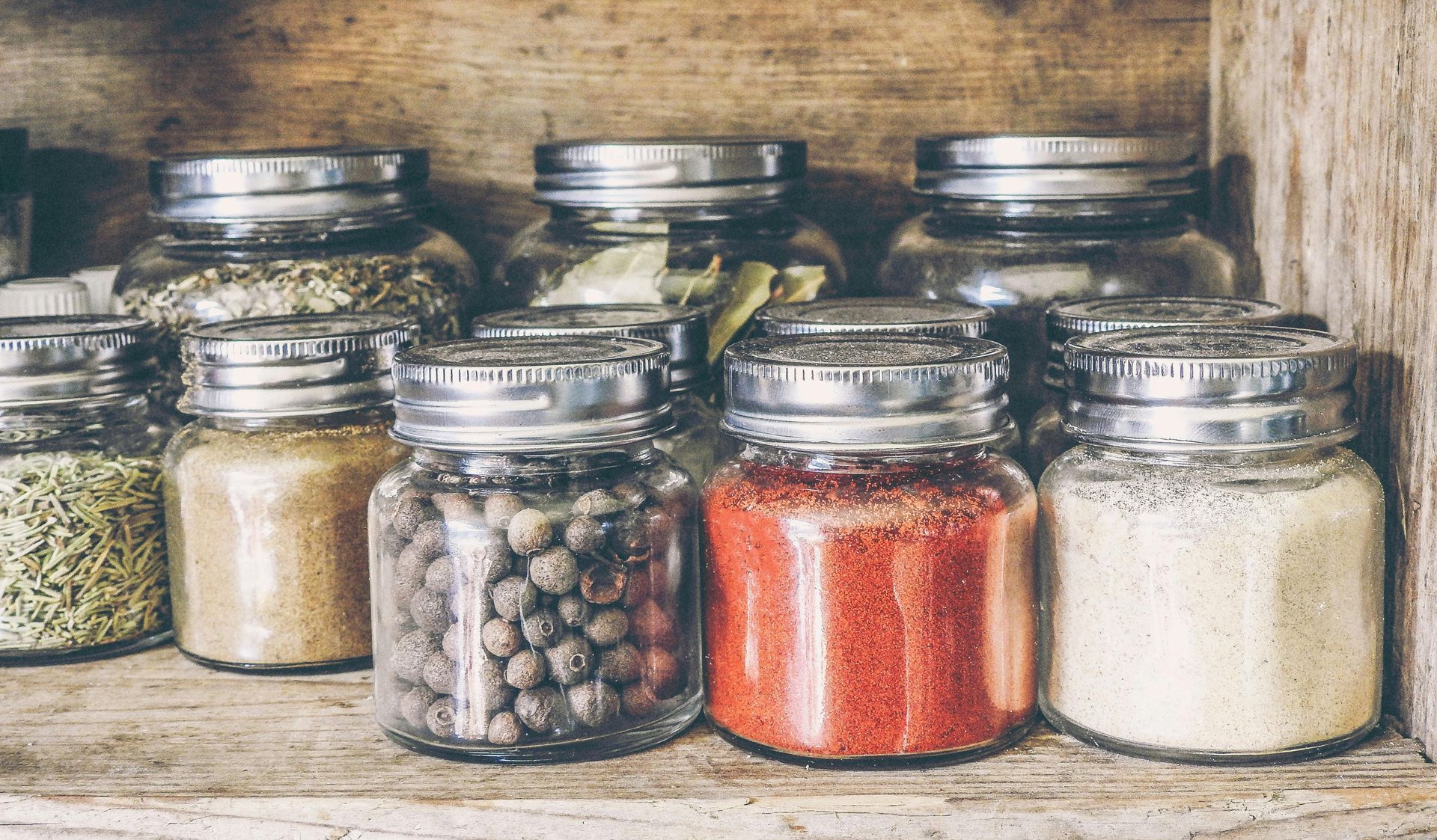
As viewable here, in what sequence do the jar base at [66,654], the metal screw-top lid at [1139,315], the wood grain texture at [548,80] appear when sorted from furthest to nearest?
the wood grain texture at [548,80] → the jar base at [66,654] → the metal screw-top lid at [1139,315]

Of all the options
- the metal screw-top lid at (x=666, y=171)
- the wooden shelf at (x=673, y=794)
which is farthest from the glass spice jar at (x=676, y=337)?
the wooden shelf at (x=673, y=794)

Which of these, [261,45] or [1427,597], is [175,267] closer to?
[261,45]

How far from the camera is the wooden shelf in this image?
77 centimetres

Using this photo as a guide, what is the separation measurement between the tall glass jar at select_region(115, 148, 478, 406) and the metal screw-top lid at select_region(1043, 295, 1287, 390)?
0.46 meters

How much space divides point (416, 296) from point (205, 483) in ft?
0.78

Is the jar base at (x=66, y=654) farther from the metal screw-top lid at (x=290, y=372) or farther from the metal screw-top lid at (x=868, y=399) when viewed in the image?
the metal screw-top lid at (x=868, y=399)

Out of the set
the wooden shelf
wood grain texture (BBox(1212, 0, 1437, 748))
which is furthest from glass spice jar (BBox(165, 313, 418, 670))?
wood grain texture (BBox(1212, 0, 1437, 748))

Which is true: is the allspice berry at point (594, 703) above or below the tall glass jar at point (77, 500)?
below

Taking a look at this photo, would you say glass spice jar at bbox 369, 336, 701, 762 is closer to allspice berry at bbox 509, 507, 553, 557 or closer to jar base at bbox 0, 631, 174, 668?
allspice berry at bbox 509, 507, 553, 557

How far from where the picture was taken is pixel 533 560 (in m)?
0.81

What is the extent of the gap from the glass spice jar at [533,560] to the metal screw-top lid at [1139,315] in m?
0.28

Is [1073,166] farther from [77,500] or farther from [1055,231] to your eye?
[77,500]

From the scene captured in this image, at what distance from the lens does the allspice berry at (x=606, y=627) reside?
32.3 inches

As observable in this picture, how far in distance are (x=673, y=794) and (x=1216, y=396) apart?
374mm
